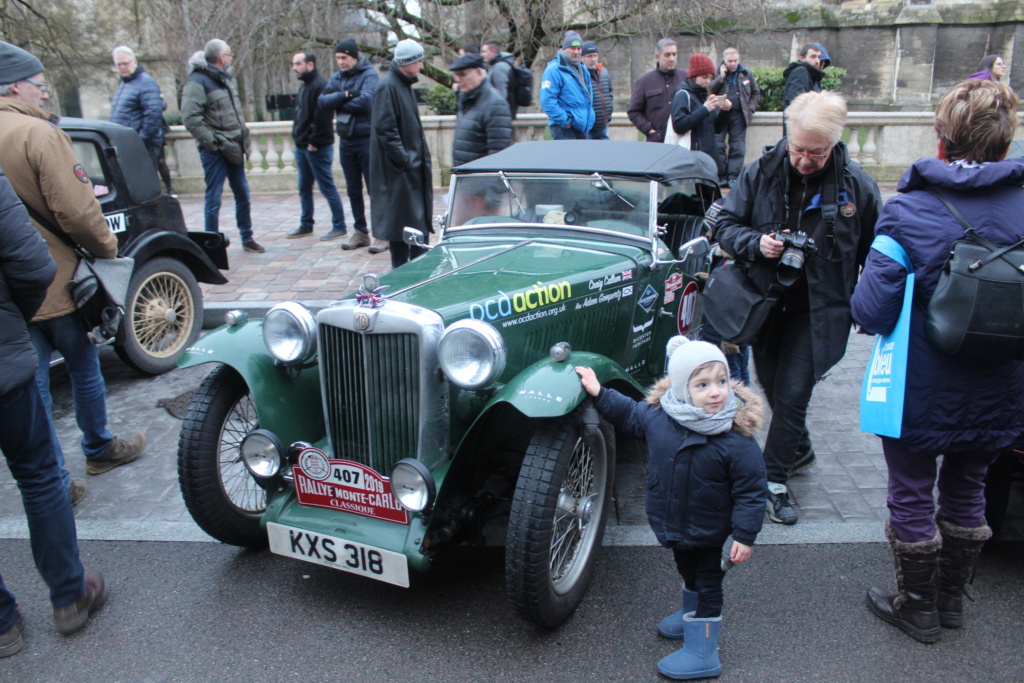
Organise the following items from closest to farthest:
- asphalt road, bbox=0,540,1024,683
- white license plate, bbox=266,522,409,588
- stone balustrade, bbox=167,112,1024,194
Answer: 1. asphalt road, bbox=0,540,1024,683
2. white license plate, bbox=266,522,409,588
3. stone balustrade, bbox=167,112,1024,194

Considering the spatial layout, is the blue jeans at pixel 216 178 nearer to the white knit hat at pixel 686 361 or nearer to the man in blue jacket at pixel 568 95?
the man in blue jacket at pixel 568 95

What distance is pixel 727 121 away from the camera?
827 cm

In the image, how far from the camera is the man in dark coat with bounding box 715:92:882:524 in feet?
10.8

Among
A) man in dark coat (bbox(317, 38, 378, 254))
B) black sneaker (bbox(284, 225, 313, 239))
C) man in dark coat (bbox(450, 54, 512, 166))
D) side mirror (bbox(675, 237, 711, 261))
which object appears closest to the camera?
side mirror (bbox(675, 237, 711, 261))

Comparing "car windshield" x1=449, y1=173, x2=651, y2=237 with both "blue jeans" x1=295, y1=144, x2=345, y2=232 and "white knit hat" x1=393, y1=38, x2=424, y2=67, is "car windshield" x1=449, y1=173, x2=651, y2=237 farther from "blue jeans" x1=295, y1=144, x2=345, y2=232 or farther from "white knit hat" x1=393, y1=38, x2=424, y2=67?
"blue jeans" x1=295, y1=144, x2=345, y2=232

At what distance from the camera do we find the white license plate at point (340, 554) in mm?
2859

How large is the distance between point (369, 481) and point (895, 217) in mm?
2071

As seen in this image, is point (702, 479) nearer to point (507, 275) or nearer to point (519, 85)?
point (507, 275)

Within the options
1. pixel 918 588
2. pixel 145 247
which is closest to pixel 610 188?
pixel 918 588

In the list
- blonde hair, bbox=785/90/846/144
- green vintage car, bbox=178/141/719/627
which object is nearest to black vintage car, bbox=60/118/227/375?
green vintage car, bbox=178/141/719/627

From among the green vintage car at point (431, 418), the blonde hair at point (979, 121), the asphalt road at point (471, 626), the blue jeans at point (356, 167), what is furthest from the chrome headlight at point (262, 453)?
the blue jeans at point (356, 167)

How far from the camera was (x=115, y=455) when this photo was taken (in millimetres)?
4305

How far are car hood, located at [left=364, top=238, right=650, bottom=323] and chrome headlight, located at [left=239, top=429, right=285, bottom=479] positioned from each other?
74 cm

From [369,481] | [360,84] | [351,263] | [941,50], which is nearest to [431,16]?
[360,84]
